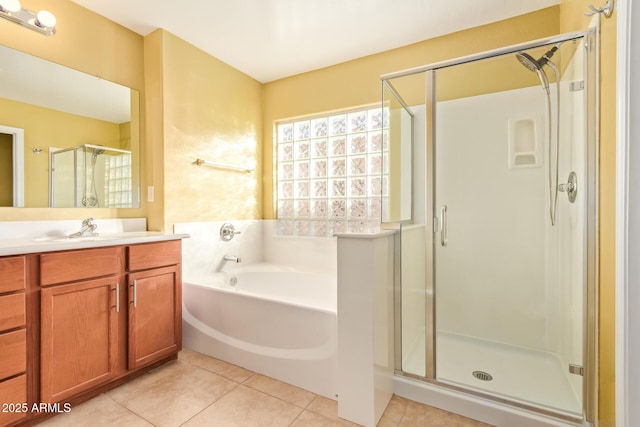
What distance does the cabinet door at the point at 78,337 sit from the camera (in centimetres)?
137

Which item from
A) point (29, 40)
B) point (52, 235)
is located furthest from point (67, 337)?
point (29, 40)

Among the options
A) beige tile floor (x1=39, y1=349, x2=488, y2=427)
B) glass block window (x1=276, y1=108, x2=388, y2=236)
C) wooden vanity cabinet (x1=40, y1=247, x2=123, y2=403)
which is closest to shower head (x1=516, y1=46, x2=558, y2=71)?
glass block window (x1=276, y1=108, x2=388, y2=236)

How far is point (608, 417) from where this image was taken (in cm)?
117

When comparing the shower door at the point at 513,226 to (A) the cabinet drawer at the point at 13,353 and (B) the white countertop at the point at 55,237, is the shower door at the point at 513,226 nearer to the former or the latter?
(B) the white countertop at the point at 55,237

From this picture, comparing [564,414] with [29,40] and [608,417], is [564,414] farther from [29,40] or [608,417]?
[29,40]

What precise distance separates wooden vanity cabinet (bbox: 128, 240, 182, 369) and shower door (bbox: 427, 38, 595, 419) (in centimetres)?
161

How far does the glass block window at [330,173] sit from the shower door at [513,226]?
0.73m

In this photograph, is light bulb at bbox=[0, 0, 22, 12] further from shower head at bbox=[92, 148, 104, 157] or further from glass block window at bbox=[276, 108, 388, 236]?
glass block window at bbox=[276, 108, 388, 236]

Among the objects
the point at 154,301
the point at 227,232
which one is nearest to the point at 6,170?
the point at 154,301

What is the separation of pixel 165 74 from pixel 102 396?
2096mm

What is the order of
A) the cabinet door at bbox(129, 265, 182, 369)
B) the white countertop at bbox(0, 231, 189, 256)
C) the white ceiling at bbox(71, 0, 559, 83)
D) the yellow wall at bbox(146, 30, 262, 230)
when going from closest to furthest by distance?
the white countertop at bbox(0, 231, 189, 256) → the cabinet door at bbox(129, 265, 182, 369) → the white ceiling at bbox(71, 0, 559, 83) → the yellow wall at bbox(146, 30, 262, 230)

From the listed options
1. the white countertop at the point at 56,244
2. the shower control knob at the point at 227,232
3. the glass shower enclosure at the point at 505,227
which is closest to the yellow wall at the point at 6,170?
the white countertop at the point at 56,244

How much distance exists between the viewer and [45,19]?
171cm

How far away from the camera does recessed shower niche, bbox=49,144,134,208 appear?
1872 millimetres
